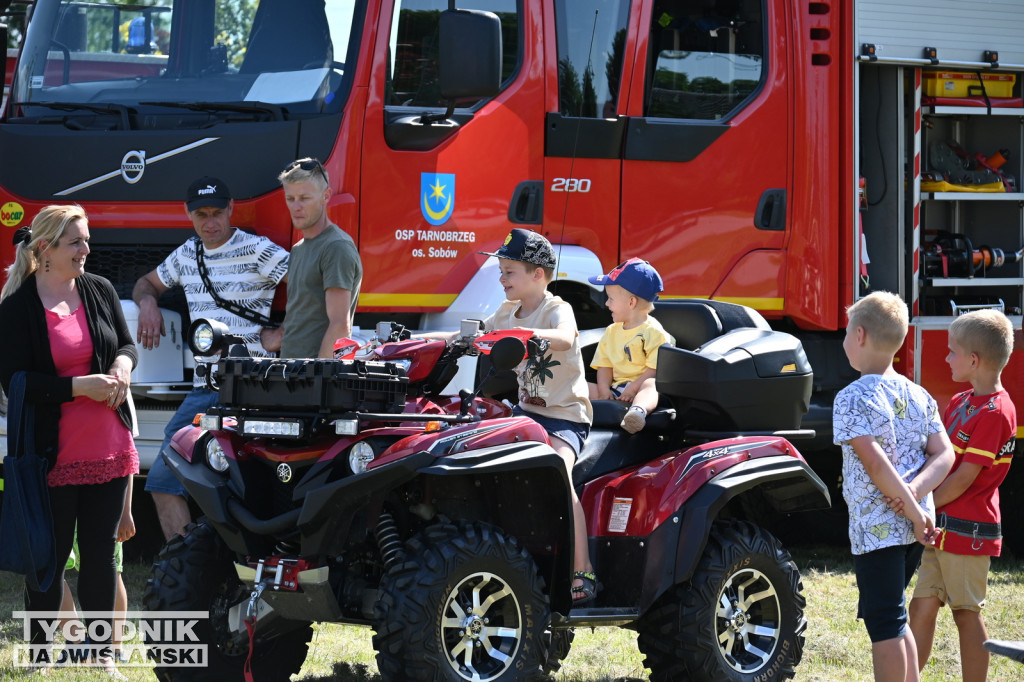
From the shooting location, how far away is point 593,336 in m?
6.70

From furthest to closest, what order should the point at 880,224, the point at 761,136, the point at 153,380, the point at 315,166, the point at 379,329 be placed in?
1. the point at 880,224
2. the point at 761,136
3. the point at 153,380
4. the point at 315,166
5. the point at 379,329

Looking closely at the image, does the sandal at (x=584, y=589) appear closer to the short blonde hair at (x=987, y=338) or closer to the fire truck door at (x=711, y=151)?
the short blonde hair at (x=987, y=338)

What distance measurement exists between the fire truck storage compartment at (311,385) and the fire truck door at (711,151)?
124 inches

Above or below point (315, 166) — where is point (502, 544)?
below

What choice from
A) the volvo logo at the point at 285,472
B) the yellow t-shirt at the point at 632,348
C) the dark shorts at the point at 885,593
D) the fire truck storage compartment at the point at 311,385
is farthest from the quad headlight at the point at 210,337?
the dark shorts at the point at 885,593

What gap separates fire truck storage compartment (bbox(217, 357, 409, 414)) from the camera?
4.11 meters

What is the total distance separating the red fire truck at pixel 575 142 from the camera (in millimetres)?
6363

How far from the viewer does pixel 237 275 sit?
246 inches

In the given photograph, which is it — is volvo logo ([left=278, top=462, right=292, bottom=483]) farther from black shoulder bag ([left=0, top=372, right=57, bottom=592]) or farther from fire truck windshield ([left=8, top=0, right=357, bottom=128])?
fire truck windshield ([left=8, top=0, right=357, bottom=128])

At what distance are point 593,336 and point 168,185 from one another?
2.18m

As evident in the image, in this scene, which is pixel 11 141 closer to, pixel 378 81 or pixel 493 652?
pixel 378 81

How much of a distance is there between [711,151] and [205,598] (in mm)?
4073

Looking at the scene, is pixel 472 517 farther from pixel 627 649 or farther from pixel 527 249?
pixel 627 649

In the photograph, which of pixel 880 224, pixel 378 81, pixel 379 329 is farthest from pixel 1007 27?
pixel 379 329
